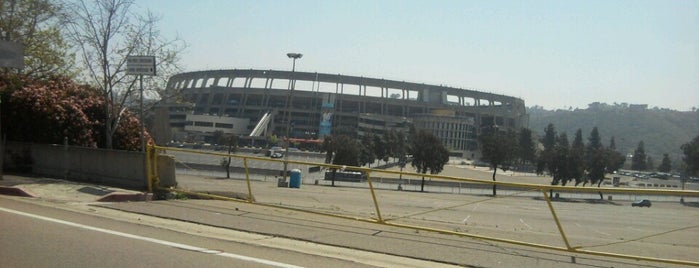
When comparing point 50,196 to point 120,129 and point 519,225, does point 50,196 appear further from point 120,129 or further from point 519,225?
point 519,225

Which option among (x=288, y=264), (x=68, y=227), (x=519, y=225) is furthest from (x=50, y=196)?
(x=519, y=225)

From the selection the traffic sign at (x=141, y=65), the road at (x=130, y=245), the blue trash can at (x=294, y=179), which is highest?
the traffic sign at (x=141, y=65)

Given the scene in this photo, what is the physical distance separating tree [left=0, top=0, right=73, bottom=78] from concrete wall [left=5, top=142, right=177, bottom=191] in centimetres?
543

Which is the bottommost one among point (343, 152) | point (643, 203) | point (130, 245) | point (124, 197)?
point (130, 245)

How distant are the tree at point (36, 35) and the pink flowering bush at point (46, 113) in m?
2.33

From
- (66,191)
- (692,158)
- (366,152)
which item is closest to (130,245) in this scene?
(66,191)

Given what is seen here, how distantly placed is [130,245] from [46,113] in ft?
41.1

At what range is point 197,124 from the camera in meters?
152

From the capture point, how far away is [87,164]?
16406mm

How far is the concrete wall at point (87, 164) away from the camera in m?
14.8

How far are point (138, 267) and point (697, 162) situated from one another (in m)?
78.3

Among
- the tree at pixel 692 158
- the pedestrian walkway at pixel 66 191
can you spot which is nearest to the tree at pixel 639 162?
the tree at pixel 692 158

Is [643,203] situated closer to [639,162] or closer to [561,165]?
[561,165]

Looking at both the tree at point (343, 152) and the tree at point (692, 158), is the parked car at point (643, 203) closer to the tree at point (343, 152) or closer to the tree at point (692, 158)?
the tree at point (343, 152)
